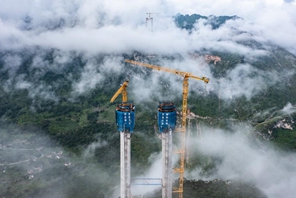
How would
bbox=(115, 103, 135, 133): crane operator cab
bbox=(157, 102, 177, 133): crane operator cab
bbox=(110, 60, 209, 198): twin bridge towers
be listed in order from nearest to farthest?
bbox=(115, 103, 135, 133): crane operator cab < bbox=(110, 60, 209, 198): twin bridge towers < bbox=(157, 102, 177, 133): crane operator cab

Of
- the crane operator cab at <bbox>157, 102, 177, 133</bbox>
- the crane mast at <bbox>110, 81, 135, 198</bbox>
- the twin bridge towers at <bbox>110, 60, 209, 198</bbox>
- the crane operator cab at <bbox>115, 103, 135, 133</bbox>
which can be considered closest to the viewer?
the crane operator cab at <bbox>115, 103, 135, 133</bbox>

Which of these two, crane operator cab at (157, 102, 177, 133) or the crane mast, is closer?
the crane mast

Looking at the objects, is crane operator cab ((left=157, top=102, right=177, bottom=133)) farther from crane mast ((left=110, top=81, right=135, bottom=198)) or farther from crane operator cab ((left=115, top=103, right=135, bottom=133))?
crane operator cab ((left=115, top=103, right=135, bottom=133))

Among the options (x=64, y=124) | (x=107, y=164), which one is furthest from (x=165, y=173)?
(x=64, y=124)

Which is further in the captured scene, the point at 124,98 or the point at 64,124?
the point at 64,124

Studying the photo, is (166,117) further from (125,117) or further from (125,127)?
(125,127)

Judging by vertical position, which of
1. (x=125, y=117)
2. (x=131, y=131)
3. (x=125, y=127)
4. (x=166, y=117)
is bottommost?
(x=131, y=131)

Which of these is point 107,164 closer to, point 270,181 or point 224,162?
point 224,162

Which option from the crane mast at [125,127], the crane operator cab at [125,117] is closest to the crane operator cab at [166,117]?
the crane mast at [125,127]

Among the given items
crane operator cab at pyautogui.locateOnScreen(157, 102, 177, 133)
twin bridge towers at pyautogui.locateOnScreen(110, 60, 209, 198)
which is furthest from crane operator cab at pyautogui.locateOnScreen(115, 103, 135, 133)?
crane operator cab at pyautogui.locateOnScreen(157, 102, 177, 133)

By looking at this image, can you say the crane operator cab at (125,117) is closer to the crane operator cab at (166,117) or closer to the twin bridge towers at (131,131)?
the twin bridge towers at (131,131)

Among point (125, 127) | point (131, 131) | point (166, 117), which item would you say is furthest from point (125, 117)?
point (166, 117)
